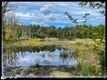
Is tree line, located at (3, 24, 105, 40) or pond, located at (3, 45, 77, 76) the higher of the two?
tree line, located at (3, 24, 105, 40)

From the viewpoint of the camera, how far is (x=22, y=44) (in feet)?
14.6

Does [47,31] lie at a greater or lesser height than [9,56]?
greater

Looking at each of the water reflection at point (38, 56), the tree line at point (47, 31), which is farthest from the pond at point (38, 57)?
the tree line at point (47, 31)

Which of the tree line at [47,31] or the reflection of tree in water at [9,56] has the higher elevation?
the tree line at [47,31]

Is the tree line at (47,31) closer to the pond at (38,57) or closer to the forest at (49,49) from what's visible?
the forest at (49,49)

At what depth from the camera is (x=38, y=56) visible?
4.44 metres

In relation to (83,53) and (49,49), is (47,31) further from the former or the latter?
(83,53)

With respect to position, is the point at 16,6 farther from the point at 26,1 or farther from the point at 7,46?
the point at 7,46

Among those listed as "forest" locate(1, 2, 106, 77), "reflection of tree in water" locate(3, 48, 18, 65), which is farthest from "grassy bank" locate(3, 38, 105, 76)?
"reflection of tree in water" locate(3, 48, 18, 65)

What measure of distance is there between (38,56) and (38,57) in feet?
0.05

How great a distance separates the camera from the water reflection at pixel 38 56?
4.41m

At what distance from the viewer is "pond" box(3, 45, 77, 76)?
4.41 m

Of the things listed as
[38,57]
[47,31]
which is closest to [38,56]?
[38,57]

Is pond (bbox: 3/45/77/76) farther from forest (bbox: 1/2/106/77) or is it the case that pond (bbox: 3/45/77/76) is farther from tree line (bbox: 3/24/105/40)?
tree line (bbox: 3/24/105/40)
